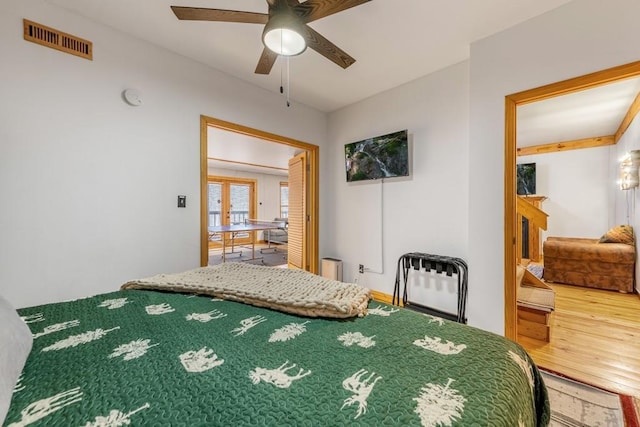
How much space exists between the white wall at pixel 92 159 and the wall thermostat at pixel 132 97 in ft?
0.15

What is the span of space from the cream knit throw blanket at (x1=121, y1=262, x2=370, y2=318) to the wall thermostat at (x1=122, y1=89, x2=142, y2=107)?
158 cm

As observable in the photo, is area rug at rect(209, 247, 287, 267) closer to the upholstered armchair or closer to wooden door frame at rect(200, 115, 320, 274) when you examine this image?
wooden door frame at rect(200, 115, 320, 274)

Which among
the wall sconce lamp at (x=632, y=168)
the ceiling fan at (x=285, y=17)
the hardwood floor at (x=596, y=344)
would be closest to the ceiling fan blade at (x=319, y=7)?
the ceiling fan at (x=285, y=17)

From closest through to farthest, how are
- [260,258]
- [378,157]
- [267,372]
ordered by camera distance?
[267,372]
[378,157]
[260,258]

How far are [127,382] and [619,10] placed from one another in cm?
309

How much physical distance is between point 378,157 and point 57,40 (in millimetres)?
2970

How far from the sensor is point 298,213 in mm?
4035

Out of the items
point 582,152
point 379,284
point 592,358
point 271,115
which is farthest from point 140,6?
point 582,152

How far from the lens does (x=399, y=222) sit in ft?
9.92

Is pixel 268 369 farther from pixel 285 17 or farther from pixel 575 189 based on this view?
pixel 575 189

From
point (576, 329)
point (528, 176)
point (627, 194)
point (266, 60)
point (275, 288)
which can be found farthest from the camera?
point (528, 176)

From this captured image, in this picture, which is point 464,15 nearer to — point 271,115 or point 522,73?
point 522,73

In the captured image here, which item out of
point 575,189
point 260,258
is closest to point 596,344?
point 575,189

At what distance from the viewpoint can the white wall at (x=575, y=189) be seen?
4637mm
